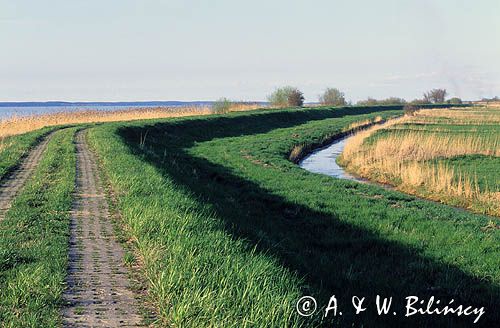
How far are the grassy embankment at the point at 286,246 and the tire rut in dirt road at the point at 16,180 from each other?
6.88 feet

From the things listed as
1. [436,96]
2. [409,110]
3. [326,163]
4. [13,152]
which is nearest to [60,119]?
[326,163]

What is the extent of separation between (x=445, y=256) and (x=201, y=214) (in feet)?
17.4

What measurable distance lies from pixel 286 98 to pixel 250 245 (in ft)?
277

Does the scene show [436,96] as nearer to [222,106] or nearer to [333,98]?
[333,98]

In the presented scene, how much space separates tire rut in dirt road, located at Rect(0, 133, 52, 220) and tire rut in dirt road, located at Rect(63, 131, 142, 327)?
4.80 ft

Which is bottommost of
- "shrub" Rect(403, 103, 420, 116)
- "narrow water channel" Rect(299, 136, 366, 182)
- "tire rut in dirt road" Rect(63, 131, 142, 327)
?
"shrub" Rect(403, 103, 420, 116)

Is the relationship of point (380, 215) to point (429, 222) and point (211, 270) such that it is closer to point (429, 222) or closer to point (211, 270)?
point (429, 222)

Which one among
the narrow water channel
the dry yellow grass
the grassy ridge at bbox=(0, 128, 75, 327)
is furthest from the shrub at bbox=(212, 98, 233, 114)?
the grassy ridge at bbox=(0, 128, 75, 327)

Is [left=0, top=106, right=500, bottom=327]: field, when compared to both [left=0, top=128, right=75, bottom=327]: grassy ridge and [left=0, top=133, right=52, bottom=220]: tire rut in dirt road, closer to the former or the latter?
[left=0, top=128, right=75, bottom=327]: grassy ridge

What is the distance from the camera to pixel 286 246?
11867mm

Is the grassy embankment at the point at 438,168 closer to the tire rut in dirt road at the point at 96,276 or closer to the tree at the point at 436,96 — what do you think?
the tire rut in dirt road at the point at 96,276

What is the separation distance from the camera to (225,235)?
8.88m

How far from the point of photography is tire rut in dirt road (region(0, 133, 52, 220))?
11969mm

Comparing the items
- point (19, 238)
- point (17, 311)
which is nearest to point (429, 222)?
point (19, 238)
